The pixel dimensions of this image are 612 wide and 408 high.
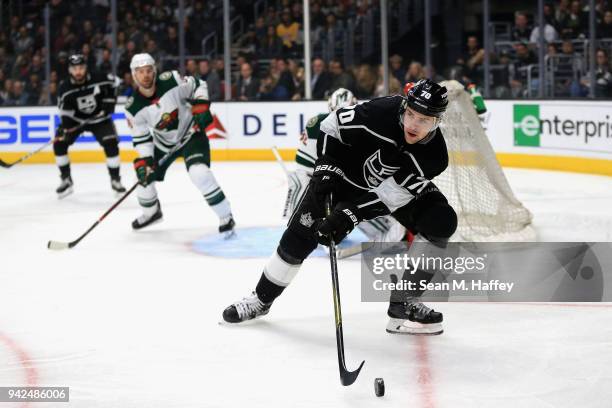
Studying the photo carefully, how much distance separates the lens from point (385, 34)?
9977 millimetres

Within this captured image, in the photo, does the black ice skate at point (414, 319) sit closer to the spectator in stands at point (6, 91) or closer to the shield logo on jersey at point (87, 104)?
the shield logo on jersey at point (87, 104)

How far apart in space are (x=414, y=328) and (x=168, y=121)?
268 centimetres

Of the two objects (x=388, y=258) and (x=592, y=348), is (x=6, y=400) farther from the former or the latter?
(x=388, y=258)

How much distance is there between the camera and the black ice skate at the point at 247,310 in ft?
12.8

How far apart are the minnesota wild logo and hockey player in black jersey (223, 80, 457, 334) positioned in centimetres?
239

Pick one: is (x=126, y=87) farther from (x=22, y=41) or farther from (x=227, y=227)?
(x=227, y=227)

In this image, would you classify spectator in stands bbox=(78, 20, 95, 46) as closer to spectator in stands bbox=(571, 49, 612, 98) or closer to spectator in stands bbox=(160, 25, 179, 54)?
spectator in stands bbox=(160, 25, 179, 54)

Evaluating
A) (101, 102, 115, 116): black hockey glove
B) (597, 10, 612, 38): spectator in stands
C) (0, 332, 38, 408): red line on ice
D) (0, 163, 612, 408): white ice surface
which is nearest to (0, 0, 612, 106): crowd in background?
(597, 10, 612, 38): spectator in stands

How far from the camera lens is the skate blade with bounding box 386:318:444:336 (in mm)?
3760

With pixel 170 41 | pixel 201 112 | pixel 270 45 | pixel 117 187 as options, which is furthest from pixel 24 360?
pixel 170 41

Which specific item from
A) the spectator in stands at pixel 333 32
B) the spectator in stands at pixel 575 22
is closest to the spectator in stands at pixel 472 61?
the spectator in stands at pixel 575 22

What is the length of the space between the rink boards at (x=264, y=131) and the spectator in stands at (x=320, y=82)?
0.23m

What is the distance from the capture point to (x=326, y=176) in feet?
11.6

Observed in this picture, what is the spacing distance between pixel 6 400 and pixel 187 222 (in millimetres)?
3593
